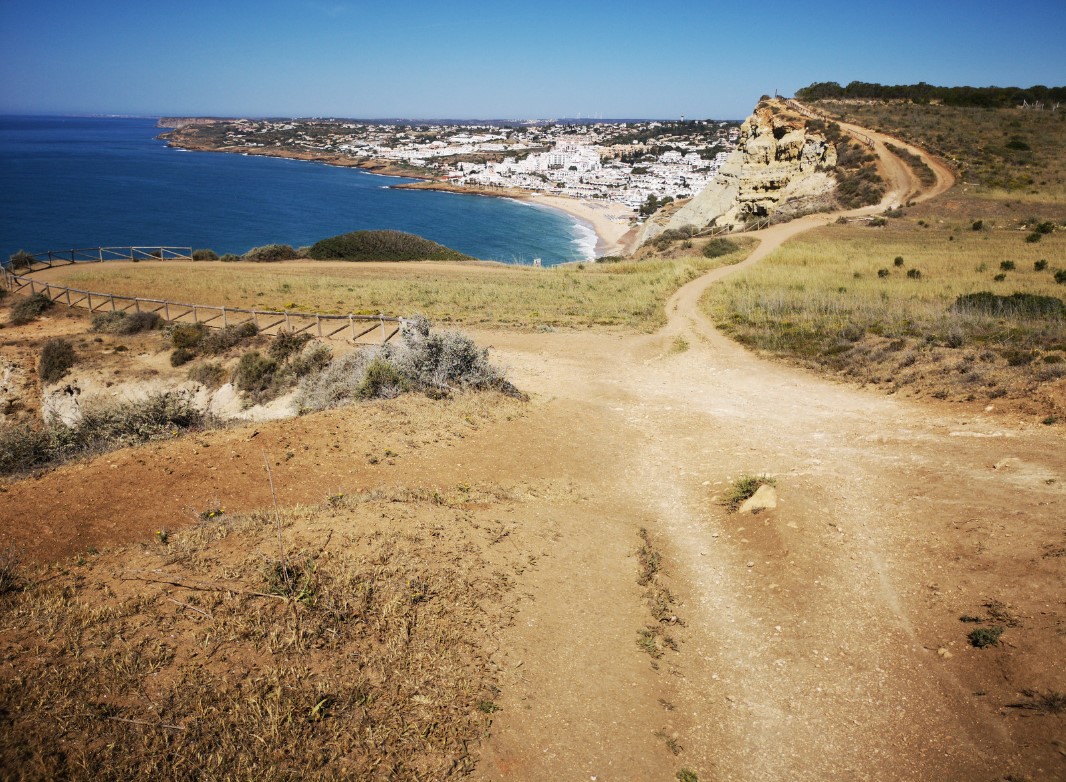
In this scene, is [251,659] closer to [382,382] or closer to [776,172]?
[382,382]

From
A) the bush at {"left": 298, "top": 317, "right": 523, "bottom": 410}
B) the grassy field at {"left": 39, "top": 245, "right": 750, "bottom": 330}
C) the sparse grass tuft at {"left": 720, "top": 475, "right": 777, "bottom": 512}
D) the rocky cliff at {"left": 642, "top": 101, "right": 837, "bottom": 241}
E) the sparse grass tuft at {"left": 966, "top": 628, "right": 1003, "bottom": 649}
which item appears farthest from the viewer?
the rocky cliff at {"left": 642, "top": 101, "right": 837, "bottom": 241}

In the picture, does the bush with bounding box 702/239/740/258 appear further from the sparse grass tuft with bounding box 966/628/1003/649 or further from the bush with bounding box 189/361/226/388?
the sparse grass tuft with bounding box 966/628/1003/649

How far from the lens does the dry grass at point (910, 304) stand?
14.3 meters

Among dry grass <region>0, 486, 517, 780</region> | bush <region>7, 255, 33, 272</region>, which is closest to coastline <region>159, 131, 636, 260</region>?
bush <region>7, 255, 33, 272</region>

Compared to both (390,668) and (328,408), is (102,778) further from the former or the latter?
(328,408)

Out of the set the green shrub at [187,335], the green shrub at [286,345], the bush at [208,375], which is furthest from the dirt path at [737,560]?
the green shrub at [187,335]

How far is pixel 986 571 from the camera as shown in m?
6.91

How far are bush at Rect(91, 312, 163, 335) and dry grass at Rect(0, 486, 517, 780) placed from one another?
20.8m

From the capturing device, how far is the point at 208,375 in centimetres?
1947

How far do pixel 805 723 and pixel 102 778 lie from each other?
567 cm

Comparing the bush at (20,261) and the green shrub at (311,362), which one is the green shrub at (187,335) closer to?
the green shrub at (311,362)

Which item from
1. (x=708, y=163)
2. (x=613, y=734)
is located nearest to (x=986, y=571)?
(x=613, y=734)

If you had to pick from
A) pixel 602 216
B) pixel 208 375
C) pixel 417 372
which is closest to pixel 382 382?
pixel 417 372

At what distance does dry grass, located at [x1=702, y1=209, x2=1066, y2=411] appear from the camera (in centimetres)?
1431
